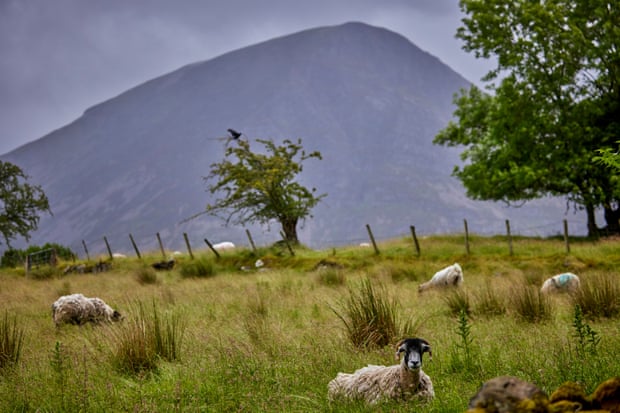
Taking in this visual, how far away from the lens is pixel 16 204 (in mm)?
37406

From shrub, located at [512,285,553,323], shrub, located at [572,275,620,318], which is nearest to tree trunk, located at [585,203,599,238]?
shrub, located at [572,275,620,318]

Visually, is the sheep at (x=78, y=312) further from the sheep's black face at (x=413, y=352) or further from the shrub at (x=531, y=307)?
the shrub at (x=531, y=307)

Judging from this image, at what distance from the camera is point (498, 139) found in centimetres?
A: 2570

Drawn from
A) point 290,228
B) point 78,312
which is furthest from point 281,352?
point 290,228

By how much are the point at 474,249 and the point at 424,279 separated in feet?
19.2

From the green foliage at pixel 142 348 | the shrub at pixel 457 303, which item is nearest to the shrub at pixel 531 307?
the shrub at pixel 457 303

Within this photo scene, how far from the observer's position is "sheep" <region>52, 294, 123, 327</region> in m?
9.23

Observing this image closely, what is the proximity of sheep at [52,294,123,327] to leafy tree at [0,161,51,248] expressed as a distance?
32693 millimetres

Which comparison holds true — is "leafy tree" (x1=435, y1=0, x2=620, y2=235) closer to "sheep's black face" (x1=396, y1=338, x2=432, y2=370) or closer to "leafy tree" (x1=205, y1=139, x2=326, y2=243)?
"leafy tree" (x1=205, y1=139, x2=326, y2=243)

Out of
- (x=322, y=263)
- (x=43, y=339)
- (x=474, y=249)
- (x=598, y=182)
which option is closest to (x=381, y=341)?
(x=43, y=339)

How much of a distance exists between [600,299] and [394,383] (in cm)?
580

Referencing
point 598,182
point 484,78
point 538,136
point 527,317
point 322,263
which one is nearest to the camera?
point 527,317

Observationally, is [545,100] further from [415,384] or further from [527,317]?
[415,384]

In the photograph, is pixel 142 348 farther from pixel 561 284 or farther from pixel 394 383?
pixel 561 284
